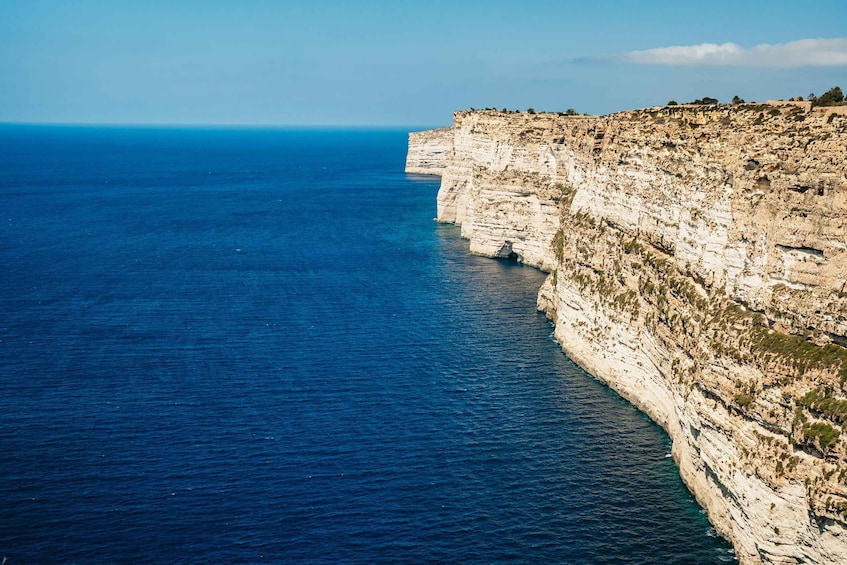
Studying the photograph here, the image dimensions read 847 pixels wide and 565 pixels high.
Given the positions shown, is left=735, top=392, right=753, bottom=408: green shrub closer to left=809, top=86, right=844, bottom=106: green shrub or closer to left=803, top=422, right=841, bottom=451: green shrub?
left=803, top=422, right=841, bottom=451: green shrub

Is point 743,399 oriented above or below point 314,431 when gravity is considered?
above

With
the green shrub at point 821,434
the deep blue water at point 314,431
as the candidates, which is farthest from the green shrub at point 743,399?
the deep blue water at point 314,431

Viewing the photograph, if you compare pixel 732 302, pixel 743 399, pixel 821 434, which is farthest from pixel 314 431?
pixel 821 434

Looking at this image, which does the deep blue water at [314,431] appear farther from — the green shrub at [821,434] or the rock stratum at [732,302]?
the green shrub at [821,434]

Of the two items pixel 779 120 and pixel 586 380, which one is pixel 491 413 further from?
pixel 779 120

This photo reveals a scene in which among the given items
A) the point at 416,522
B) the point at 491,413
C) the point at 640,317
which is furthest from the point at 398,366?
the point at 416,522

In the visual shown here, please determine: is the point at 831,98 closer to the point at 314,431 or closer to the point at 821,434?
the point at 821,434
